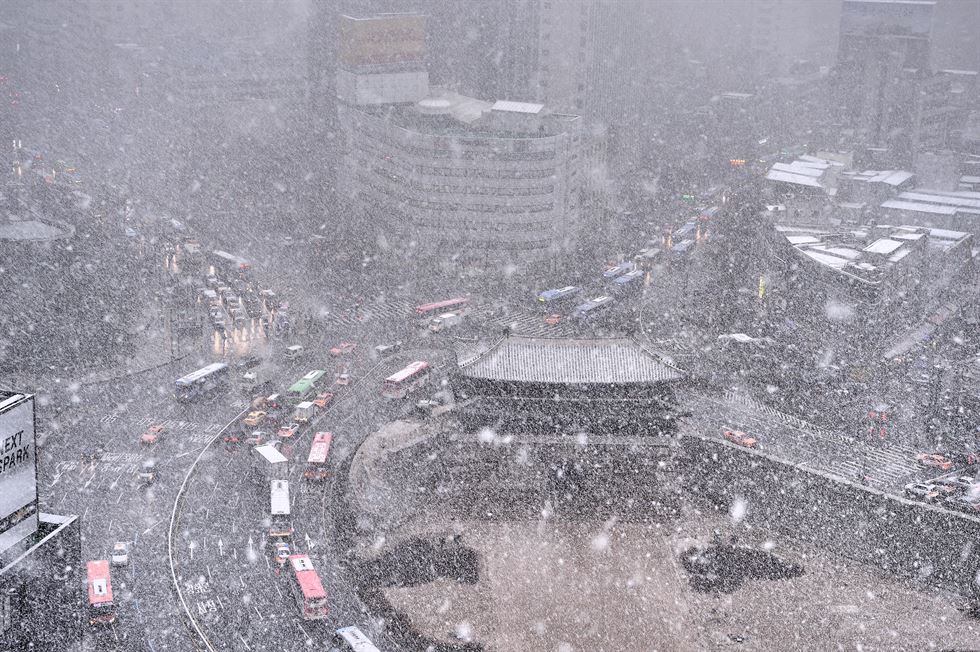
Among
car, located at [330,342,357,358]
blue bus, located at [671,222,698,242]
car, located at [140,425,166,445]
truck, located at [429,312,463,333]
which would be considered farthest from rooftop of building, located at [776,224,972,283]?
car, located at [140,425,166,445]

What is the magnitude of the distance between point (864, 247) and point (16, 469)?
60.1 m

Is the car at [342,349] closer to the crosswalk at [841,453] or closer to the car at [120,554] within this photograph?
the car at [120,554]

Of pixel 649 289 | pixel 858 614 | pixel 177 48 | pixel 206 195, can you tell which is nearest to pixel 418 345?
pixel 649 289

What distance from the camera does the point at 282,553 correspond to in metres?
43.0

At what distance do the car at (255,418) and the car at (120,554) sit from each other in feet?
39.5

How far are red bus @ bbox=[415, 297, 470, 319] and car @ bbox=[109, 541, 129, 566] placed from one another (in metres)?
30.5

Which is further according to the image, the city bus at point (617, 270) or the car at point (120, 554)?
the city bus at point (617, 270)

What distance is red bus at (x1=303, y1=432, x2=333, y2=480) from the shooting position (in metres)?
49.6

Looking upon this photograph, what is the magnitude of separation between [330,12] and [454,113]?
35302 millimetres

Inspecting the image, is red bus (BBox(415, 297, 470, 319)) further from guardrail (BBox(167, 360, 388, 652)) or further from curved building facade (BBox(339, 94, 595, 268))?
curved building facade (BBox(339, 94, 595, 268))

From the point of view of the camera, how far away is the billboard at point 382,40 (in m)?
92.6

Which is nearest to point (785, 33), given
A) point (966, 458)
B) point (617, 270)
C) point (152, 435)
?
point (617, 270)

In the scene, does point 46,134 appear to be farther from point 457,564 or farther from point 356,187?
point 457,564

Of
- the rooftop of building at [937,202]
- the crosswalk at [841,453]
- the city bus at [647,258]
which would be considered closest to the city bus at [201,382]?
the crosswalk at [841,453]
